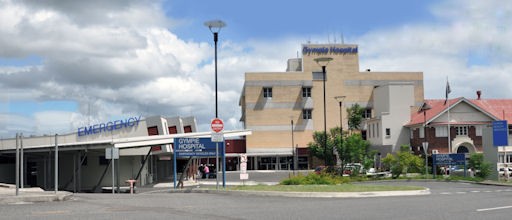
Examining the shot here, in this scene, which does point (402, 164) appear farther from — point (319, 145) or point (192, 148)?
point (319, 145)

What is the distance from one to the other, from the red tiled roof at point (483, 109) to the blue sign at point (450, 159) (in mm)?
26029

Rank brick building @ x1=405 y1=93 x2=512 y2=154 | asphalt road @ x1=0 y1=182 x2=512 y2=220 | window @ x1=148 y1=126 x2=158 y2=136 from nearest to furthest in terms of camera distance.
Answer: asphalt road @ x1=0 y1=182 x2=512 y2=220 < window @ x1=148 y1=126 x2=158 y2=136 < brick building @ x1=405 y1=93 x2=512 y2=154

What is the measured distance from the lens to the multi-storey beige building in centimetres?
8512

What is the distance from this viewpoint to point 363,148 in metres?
78.1

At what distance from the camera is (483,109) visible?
72.9m

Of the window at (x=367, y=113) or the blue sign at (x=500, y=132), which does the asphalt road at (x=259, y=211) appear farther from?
the window at (x=367, y=113)

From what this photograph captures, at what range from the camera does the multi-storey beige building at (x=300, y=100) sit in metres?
85.1

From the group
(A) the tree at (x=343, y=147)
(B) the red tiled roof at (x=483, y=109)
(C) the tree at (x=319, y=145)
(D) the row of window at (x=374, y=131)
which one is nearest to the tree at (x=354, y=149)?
(A) the tree at (x=343, y=147)

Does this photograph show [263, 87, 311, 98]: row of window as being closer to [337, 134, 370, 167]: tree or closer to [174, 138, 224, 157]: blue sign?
[337, 134, 370, 167]: tree

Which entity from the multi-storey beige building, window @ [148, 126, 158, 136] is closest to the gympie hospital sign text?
window @ [148, 126, 158, 136]

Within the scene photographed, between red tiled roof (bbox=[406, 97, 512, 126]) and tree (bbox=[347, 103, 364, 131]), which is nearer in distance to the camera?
red tiled roof (bbox=[406, 97, 512, 126])

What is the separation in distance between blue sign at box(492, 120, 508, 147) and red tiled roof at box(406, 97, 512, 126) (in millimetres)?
31321

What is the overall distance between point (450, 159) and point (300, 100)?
41360 mm

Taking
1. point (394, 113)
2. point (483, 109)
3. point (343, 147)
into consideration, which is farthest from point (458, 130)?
point (343, 147)
